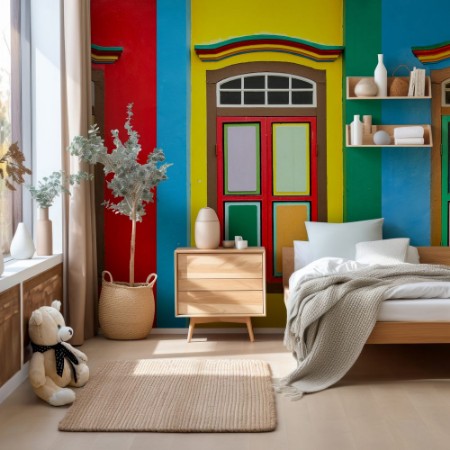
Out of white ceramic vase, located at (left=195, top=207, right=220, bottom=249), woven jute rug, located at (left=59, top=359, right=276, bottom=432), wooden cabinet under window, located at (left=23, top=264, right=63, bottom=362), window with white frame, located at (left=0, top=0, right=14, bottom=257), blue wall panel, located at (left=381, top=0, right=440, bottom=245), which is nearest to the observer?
woven jute rug, located at (left=59, top=359, right=276, bottom=432)

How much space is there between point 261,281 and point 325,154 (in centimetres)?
124

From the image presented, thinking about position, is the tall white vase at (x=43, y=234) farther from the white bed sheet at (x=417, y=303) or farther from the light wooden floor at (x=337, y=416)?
the white bed sheet at (x=417, y=303)

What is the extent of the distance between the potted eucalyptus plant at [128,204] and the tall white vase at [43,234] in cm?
53

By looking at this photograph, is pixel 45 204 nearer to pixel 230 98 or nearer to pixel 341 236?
pixel 230 98

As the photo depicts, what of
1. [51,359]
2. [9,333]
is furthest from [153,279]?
[9,333]

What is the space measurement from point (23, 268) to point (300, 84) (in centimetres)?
282

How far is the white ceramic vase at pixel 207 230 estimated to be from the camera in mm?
5656

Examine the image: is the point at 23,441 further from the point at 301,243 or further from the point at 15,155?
the point at 301,243

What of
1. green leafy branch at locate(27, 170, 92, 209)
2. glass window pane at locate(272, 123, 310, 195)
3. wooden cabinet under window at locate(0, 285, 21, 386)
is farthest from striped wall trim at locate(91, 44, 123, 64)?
wooden cabinet under window at locate(0, 285, 21, 386)

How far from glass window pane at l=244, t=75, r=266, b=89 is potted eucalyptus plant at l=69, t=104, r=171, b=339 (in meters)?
0.96

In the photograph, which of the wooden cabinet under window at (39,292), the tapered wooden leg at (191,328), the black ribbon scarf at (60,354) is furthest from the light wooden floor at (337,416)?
the tapered wooden leg at (191,328)

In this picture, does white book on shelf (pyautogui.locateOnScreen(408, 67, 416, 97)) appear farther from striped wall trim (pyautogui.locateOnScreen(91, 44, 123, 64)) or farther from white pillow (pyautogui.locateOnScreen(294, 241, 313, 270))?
striped wall trim (pyautogui.locateOnScreen(91, 44, 123, 64))

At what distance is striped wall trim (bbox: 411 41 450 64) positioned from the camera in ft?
19.2

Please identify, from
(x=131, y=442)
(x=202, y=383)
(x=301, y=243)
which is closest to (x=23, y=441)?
(x=131, y=442)
